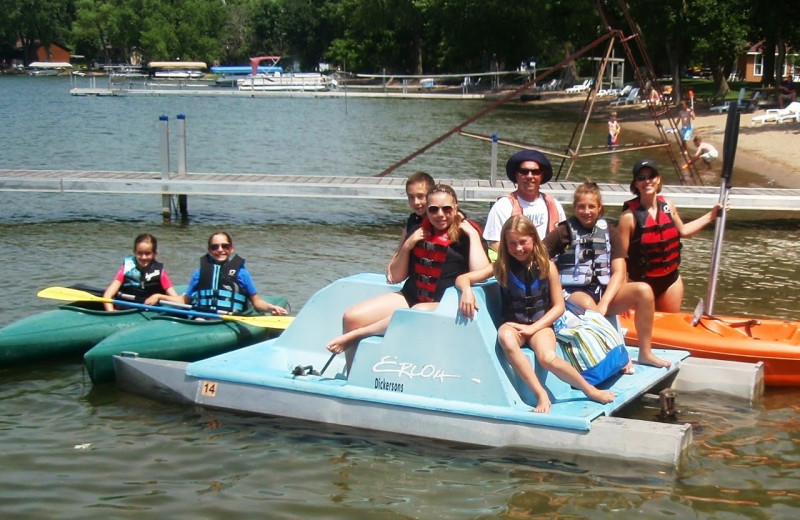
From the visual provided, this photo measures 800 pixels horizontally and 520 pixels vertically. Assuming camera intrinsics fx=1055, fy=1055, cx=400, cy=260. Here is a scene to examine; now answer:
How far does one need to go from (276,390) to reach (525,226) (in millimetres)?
1984

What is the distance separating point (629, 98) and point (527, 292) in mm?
41561

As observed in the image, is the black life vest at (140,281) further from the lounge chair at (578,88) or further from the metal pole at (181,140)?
the lounge chair at (578,88)

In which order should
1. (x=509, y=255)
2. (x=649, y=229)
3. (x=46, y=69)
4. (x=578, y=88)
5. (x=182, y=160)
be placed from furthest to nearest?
(x=46, y=69) → (x=578, y=88) → (x=182, y=160) → (x=649, y=229) → (x=509, y=255)

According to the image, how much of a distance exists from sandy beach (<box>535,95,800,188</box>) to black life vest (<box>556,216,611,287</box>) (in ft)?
48.0

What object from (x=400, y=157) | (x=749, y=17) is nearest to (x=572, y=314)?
(x=400, y=157)

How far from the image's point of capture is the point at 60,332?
8.53 m

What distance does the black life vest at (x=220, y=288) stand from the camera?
8.72 m

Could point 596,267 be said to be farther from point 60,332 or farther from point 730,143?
point 60,332

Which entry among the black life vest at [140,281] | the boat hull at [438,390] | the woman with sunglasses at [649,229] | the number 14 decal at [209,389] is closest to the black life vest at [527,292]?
the boat hull at [438,390]

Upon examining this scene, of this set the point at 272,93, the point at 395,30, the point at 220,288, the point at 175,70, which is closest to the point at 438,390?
the point at 220,288

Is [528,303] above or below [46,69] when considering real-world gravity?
below

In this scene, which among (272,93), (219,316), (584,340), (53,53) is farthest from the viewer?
(53,53)

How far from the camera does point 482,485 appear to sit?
6.16 meters

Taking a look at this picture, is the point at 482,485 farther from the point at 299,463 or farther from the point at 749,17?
the point at 749,17
